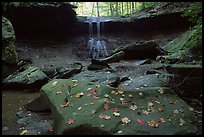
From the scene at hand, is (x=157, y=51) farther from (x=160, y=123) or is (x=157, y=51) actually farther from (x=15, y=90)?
(x=160, y=123)

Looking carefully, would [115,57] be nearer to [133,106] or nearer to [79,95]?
[79,95]

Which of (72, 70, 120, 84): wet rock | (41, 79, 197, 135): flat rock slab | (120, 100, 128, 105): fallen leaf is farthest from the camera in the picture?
(72, 70, 120, 84): wet rock

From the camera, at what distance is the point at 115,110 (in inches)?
223

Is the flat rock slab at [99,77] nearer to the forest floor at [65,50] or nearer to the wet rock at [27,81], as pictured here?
the wet rock at [27,81]

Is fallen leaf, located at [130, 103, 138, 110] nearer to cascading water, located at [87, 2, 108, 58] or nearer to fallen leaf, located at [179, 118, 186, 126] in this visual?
fallen leaf, located at [179, 118, 186, 126]

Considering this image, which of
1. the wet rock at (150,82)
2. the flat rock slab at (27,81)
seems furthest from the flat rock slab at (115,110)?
the flat rock slab at (27,81)

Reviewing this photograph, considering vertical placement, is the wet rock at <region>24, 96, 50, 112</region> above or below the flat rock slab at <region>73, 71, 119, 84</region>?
below

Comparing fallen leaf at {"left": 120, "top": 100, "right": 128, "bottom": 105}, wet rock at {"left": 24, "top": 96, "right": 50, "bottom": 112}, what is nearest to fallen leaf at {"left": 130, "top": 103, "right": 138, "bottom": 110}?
fallen leaf at {"left": 120, "top": 100, "right": 128, "bottom": 105}

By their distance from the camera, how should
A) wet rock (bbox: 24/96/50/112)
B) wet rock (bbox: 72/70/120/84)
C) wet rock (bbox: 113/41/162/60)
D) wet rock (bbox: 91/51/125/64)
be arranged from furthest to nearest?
wet rock (bbox: 113/41/162/60) < wet rock (bbox: 91/51/125/64) < wet rock (bbox: 72/70/120/84) < wet rock (bbox: 24/96/50/112)

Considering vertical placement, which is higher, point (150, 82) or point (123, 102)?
point (123, 102)

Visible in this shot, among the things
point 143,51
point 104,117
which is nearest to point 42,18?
point 143,51

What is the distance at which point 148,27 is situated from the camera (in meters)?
21.1

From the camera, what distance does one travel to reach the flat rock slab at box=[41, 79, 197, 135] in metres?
5.13

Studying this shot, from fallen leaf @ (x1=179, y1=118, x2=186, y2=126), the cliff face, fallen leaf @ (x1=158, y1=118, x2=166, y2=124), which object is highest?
the cliff face
